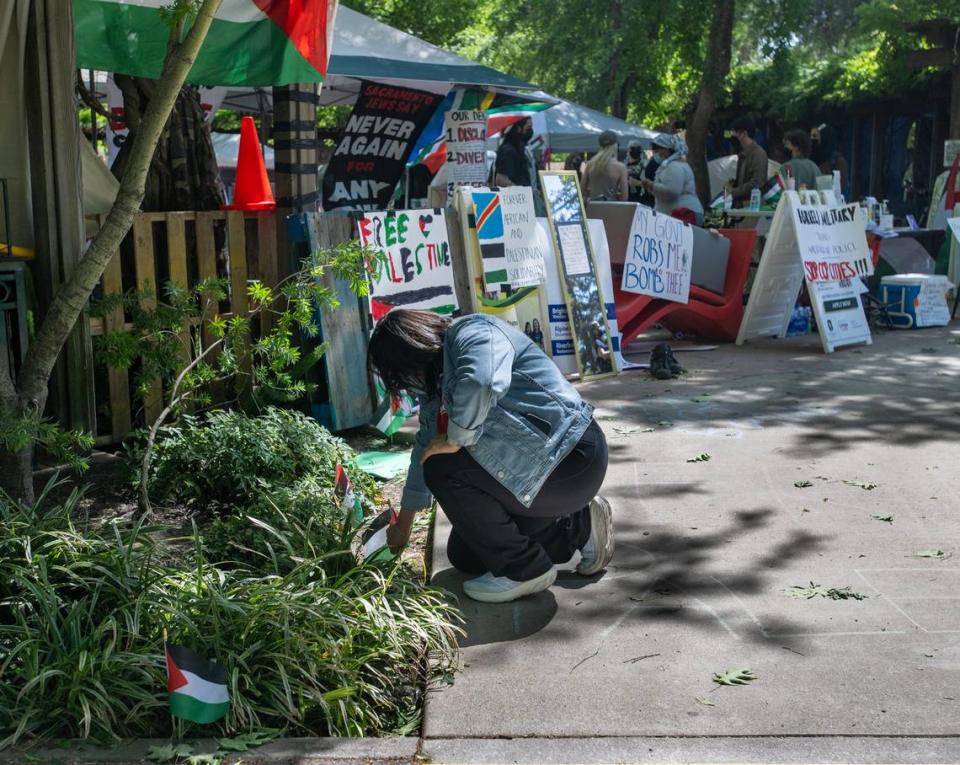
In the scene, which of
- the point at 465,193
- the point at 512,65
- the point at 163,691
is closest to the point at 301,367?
the point at 465,193

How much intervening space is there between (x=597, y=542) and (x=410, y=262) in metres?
3.14

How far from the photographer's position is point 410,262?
718cm

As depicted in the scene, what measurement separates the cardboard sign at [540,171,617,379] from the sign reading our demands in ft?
7.20

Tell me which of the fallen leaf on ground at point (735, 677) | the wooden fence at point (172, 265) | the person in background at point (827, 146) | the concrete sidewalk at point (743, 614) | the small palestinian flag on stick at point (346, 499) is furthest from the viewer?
the person in background at point (827, 146)

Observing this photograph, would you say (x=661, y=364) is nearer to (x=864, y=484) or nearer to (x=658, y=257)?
(x=658, y=257)

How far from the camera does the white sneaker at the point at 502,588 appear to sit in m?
4.24

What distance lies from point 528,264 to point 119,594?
505 centimetres

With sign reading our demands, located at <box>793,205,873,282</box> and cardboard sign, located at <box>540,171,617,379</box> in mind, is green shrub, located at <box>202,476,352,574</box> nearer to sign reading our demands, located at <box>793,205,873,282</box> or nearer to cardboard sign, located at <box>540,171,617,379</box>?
cardboard sign, located at <box>540,171,617,379</box>

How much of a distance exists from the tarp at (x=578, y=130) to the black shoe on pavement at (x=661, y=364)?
978 cm

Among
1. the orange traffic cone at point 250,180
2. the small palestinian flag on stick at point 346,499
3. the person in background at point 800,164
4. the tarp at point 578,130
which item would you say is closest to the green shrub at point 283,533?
the small palestinian flag on stick at point 346,499

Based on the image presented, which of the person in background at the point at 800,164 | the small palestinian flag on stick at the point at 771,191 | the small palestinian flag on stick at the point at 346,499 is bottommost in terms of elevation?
the small palestinian flag on stick at the point at 346,499

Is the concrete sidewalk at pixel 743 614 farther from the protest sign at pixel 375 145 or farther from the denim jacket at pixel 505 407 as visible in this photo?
the protest sign at pixel 375 145

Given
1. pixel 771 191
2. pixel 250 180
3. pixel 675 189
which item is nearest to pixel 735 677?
pixel 250 180

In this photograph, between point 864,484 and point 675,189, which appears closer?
point 864,484
